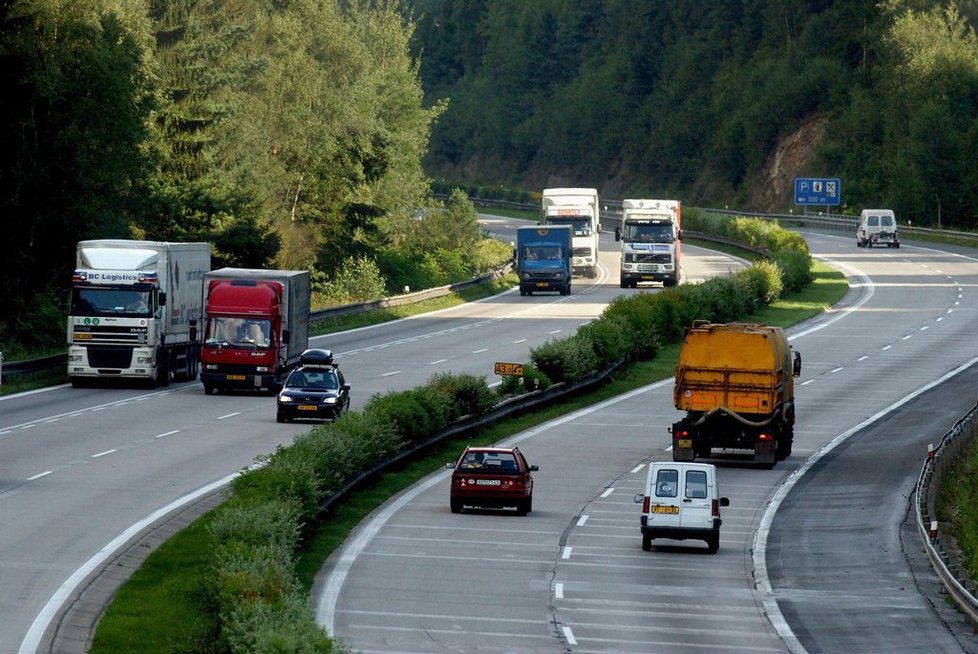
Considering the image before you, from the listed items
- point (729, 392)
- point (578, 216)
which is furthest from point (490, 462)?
point (578, 216)

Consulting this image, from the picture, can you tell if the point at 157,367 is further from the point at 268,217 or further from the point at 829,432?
the point at 268,217

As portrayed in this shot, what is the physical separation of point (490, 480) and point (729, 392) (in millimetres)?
8808

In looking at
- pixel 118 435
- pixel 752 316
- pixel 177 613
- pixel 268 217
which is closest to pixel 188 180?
pixel 268 217

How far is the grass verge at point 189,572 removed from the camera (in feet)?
68.1

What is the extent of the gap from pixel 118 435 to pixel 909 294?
186ft

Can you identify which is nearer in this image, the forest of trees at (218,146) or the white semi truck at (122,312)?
A: the white semi truck at (122,312)

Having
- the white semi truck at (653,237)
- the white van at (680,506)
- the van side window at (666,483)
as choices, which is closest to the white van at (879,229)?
the white semi truck at (653,237)

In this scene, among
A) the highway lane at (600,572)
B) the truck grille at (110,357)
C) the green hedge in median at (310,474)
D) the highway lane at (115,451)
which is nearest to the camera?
the green hedge in median at (310,474)

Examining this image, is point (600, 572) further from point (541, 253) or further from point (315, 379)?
point (541, 253)

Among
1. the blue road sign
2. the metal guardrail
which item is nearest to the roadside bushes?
the metal guardrail

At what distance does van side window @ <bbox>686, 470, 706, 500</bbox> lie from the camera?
29.2m

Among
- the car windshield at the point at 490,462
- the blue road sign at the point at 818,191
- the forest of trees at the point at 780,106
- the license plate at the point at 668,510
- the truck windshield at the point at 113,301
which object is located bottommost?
the license plate at the point at 668,510

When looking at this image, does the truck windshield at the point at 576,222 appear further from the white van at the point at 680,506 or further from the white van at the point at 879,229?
the white van at the point at 680,506

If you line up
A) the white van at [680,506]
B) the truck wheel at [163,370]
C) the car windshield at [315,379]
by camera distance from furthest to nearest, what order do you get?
the truck wheel at [163,370] < the car windshield at [315,379] < the white van at [680,506]
